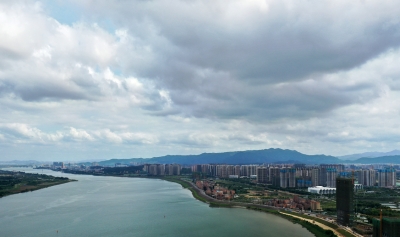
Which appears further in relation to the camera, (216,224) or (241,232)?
(216,224)

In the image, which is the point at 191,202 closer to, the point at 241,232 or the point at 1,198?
the point at 241,232

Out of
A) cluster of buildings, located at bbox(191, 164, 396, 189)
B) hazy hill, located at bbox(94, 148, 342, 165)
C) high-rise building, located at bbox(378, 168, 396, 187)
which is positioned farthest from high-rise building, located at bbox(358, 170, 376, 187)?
hazy hill, located at bbox(94, 148, 342, 165)

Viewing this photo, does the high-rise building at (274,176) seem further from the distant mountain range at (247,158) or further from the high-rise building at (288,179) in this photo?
the distant mountain range at (247,158)

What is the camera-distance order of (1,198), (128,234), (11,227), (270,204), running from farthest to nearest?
(1,198)
(270,204)
(11,227)
(128,234)

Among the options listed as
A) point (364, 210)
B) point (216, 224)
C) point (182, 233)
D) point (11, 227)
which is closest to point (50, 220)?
point (11, 227)

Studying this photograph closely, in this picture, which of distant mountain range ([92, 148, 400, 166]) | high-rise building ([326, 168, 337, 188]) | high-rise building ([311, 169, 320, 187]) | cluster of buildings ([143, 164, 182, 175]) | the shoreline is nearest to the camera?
the shoreline

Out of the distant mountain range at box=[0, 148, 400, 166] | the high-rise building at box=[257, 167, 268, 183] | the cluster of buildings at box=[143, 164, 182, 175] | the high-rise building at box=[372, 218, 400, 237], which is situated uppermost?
the high-rise building at box=[372, 218, 400, 237]

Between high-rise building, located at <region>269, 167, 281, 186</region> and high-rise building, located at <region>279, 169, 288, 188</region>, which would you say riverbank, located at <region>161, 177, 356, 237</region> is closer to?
high-rise building, located at <region>279, 169, 288, 188</region>

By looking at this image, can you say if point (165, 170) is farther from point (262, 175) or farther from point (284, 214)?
point (284, 214)

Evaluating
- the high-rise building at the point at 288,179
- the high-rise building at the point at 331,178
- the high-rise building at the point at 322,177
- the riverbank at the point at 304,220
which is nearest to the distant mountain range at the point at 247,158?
the high-rise building at the point at 322,177
